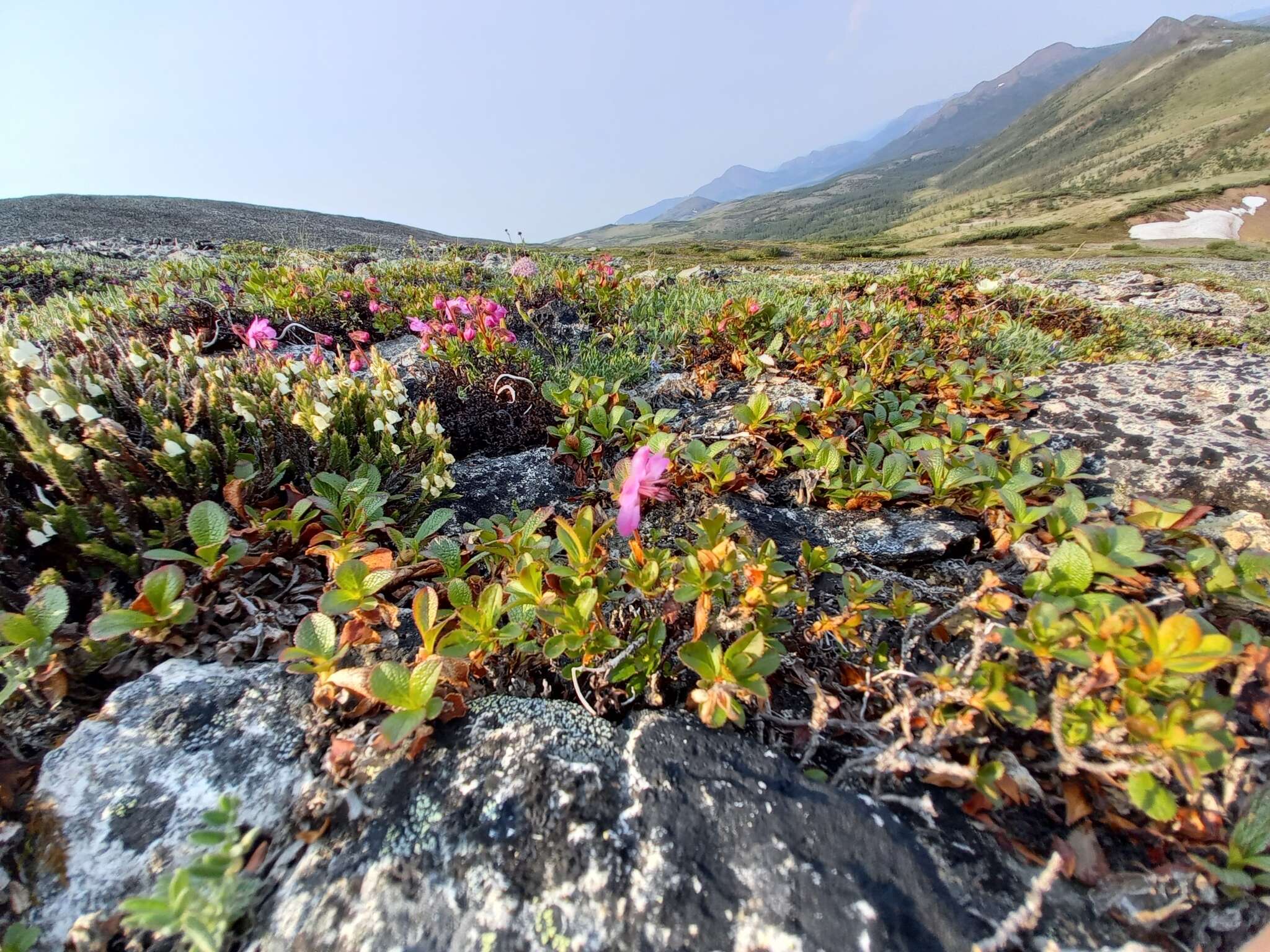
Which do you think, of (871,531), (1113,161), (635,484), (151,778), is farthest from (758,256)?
(1113,161)

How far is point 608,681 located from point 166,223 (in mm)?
27969

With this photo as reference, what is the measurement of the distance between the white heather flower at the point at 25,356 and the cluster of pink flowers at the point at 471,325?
2066mm

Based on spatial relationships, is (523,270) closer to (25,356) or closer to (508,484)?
(508,484)

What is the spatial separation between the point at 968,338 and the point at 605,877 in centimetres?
511

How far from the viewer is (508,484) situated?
3018mm

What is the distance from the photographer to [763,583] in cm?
167

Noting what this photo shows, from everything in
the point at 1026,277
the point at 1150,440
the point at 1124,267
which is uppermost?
the point at 1150,440

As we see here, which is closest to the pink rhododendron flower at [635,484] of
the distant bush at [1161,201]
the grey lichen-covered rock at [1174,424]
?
the grey lichen-covered rock at [1174,424]

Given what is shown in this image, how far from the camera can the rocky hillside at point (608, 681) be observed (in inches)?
43.5

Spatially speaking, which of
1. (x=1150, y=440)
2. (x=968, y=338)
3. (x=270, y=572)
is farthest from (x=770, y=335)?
(x=270, y=572)

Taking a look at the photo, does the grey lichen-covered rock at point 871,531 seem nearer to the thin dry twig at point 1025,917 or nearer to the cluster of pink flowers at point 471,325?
the thin dry twig at point 1025,917

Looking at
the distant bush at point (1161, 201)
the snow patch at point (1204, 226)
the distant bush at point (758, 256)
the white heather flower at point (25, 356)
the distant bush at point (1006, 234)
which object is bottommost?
the snow patch at point (1204, 226)

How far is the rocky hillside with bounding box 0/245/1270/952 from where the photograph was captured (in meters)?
1.11

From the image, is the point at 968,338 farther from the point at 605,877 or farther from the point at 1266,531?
the point at 605,877
